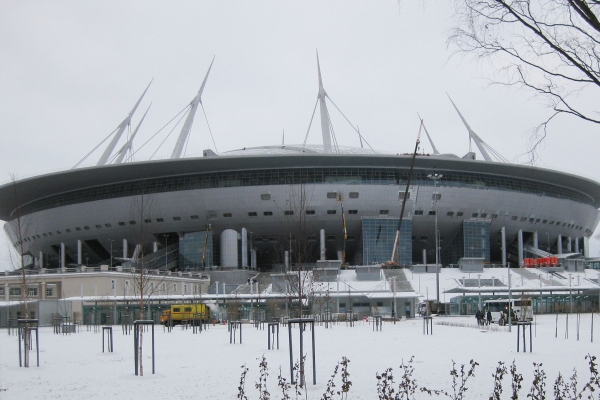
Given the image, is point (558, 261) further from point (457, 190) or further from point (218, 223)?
point (218, 223)

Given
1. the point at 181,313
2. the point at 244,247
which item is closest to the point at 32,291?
the point at 181,313

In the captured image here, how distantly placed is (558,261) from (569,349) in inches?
2916

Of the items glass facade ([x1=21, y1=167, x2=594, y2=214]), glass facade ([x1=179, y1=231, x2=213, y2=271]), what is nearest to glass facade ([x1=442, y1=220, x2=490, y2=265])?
glass facade ([x1=21, y1=167, x2=594, y2=214])

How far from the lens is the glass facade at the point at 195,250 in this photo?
308ft

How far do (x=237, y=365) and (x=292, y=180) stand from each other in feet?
225

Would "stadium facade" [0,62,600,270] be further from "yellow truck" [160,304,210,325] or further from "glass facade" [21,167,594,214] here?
"yellow truck" [160,304,210,325]

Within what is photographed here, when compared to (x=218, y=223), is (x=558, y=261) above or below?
below

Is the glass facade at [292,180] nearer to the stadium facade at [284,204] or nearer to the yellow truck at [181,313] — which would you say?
the stadium facade at [284,204]

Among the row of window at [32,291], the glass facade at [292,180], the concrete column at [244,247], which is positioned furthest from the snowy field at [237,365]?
the concrete column at [244,247]

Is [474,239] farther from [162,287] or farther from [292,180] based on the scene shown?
[162,287]

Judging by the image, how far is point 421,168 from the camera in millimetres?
91688

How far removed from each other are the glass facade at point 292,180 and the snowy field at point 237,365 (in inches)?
2303

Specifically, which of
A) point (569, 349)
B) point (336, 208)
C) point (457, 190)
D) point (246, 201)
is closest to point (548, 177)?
point (457, 190)

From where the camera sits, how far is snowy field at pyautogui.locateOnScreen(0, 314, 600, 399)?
16.2m
